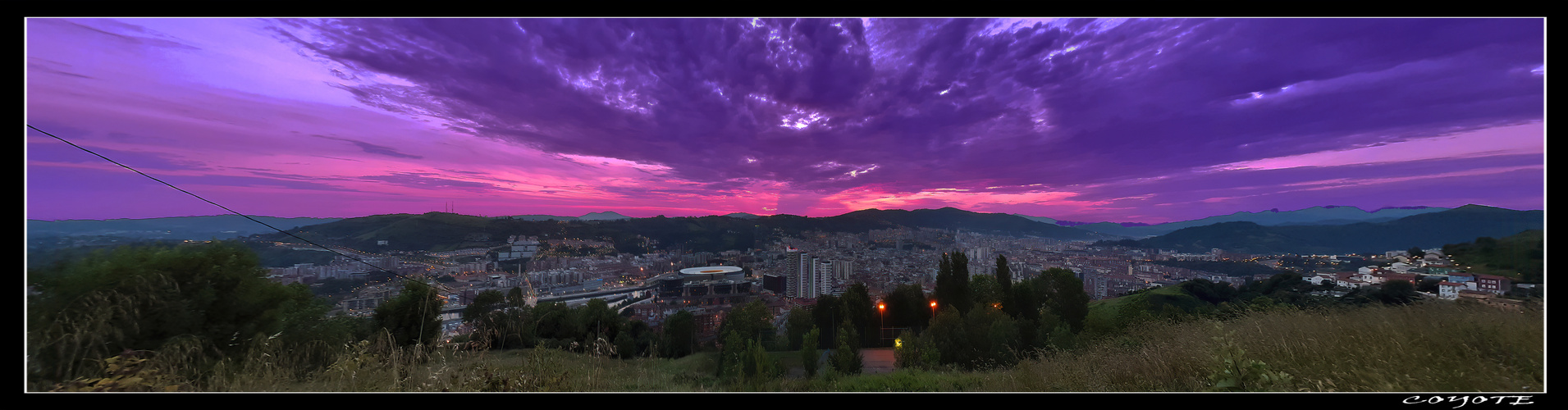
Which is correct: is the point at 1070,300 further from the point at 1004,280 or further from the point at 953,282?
the point at 953,282

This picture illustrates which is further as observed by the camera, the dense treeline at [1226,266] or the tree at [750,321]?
the tree at [750,321]

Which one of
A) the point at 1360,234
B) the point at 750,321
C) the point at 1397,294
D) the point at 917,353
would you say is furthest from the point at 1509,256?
the point at 750,321

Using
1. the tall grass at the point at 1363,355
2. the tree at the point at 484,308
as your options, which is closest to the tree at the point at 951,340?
the tall grass at the point at 1363,355

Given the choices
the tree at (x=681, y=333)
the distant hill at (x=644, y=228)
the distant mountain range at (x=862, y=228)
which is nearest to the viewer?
the distant mountain range at (x=862, y=228)

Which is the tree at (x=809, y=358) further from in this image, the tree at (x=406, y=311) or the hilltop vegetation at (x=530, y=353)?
the tree at (x=406, y=311)

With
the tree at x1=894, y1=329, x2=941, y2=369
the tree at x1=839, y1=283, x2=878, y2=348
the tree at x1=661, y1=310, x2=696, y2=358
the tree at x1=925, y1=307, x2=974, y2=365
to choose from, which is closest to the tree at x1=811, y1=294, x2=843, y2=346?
the tree at x1=839, y1=283, x2=878, y2=348

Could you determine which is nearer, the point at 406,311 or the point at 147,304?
the point at 147,304

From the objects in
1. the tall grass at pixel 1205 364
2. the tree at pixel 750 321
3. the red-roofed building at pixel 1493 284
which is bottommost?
the tree at pixel 750 321
